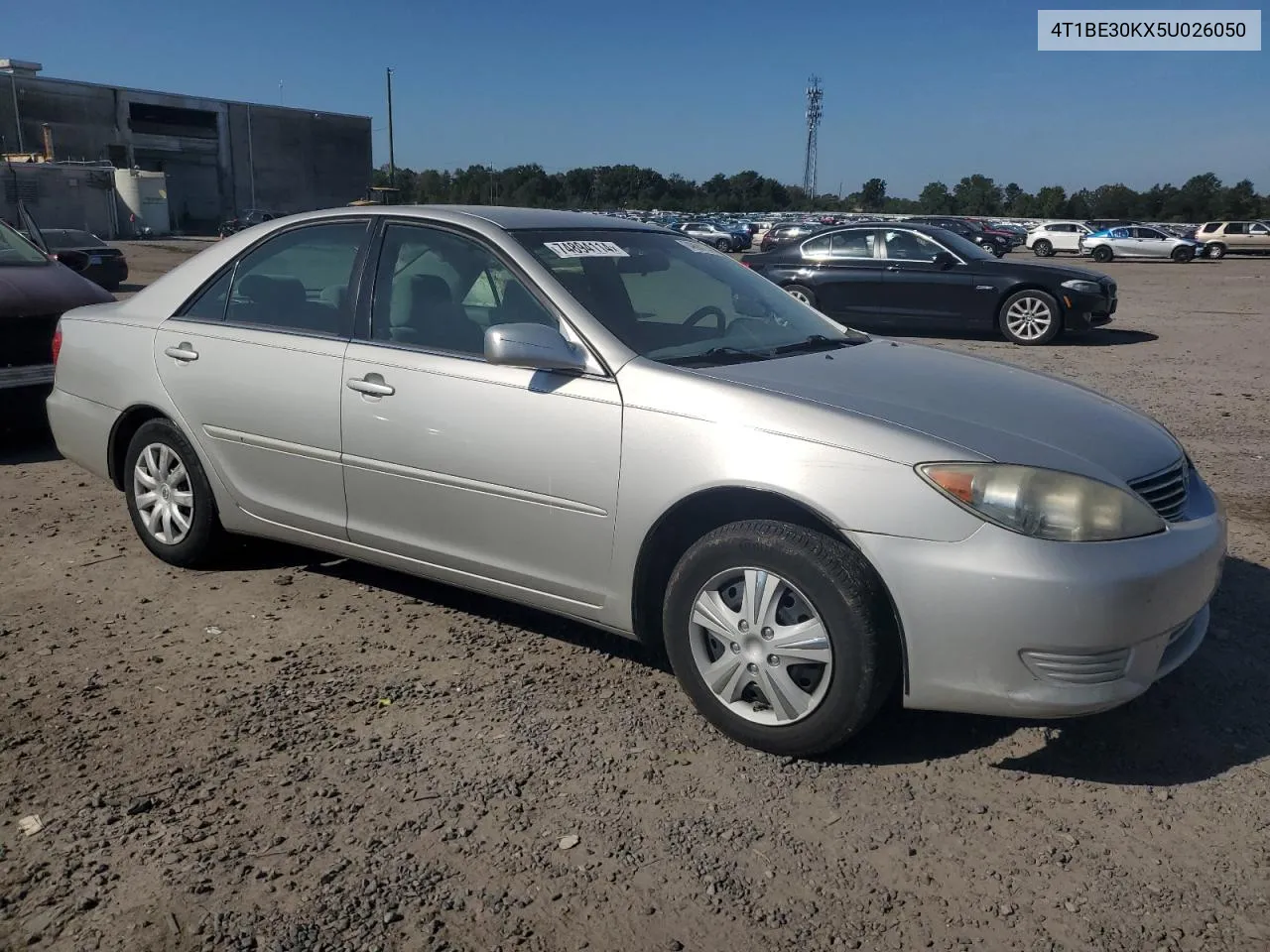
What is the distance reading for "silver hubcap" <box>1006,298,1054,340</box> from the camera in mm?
14031

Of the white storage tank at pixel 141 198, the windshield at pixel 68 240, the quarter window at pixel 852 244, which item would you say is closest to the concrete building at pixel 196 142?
the white storage tank at pixel 141 198

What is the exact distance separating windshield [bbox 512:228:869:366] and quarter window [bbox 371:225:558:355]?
170 mm

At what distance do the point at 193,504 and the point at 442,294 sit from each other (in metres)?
1.58

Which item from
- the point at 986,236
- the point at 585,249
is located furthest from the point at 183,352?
the point at 986,236

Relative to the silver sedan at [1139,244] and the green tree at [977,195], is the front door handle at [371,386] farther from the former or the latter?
the green tree at [977,195]

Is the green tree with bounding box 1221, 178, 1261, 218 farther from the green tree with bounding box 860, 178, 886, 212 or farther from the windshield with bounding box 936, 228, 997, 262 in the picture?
the windshield with bounding box 936, 228, 997, 262

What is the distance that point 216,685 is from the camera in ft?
12.5

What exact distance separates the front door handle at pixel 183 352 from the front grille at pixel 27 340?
9.59ft

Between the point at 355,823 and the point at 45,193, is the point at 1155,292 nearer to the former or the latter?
the point at 355,823

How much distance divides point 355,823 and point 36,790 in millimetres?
953

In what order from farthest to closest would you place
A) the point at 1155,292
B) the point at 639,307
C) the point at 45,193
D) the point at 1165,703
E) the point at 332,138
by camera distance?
1. the point at 332,138
2. the point at 45,193
3. the point at 1155,292
4. the point at 639,307
5. the point at 1165,703

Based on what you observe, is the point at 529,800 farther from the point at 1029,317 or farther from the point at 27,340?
the point at 1029,317

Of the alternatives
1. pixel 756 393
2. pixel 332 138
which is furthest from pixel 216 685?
pixel 332 138

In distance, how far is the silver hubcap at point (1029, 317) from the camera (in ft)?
46.0
